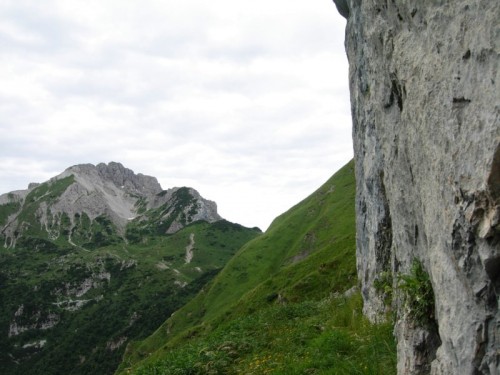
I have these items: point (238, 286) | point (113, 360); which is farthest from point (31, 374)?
point (238, 286)

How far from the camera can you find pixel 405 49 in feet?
32.3

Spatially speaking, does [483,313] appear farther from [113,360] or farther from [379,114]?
[113,360]

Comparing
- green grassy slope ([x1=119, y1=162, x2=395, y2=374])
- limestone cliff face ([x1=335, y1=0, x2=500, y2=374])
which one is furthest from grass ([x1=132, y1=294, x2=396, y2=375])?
limestone cliff face ([x1=335, y1=0, x2=500, y2=374])

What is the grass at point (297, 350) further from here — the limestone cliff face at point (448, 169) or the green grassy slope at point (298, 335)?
the limestone cliff face at point (448, 169)

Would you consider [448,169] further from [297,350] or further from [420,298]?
[297,350]

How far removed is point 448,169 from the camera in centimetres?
721

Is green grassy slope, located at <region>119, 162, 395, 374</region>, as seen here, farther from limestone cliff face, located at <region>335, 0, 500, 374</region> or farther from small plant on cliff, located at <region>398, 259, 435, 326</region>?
limestone cliff face, located at <region>335, 0, 500, 374</region>

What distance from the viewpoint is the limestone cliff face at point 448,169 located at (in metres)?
6.03

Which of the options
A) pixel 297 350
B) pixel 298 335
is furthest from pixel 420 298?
pixel 298 335

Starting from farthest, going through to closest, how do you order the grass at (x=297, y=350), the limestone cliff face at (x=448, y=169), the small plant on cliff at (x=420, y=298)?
the grass at (x=297, y=350) < the small plant on cliff at (x=420, y=298) < the limestone cliff face at (x=448, y=169)

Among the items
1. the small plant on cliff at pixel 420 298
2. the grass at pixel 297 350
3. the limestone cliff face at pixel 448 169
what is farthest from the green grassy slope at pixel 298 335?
the limestone cliff face at pixel 448 169

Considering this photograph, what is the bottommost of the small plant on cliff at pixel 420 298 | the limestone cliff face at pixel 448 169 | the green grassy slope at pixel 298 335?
the green grassy slope at pixel 298 335

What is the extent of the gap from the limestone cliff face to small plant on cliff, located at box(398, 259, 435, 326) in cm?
16

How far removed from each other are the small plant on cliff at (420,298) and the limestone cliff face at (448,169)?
162mm
